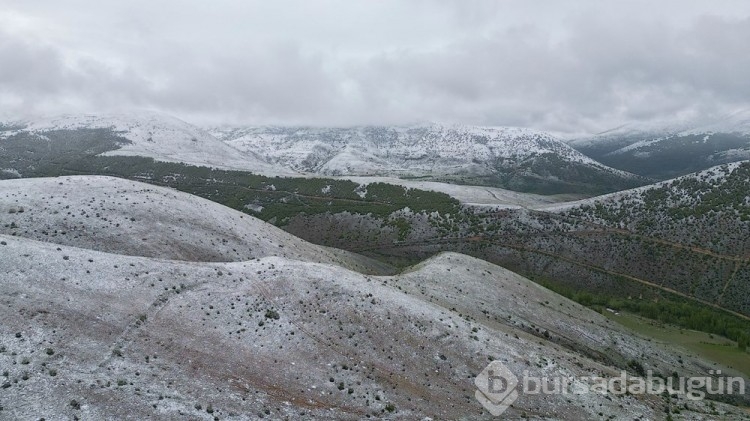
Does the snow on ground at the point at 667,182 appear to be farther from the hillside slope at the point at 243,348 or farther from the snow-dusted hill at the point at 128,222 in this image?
the snow-dusted hill at the point at 128,222

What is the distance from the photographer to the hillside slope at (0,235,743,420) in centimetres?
3023

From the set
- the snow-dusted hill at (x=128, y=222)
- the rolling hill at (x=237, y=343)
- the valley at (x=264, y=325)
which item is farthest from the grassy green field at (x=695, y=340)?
the snow-dusted hill at (x=128, y=222)

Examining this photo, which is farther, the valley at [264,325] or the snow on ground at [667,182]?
the snow on ground at [667,182]

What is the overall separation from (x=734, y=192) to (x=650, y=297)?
54.1 meters

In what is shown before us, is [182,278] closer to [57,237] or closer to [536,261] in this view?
[57,237]

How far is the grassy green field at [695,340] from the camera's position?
264 feet

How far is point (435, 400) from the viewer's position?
3869cm

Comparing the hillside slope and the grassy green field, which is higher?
the hillside slope

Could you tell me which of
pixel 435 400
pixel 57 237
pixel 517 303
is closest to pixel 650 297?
pixel 517 303

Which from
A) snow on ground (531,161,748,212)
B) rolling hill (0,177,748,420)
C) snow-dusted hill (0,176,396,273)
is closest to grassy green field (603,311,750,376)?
rolling hill (0,177,748,420)

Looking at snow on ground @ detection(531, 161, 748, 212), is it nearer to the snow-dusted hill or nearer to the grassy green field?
the grassy green field

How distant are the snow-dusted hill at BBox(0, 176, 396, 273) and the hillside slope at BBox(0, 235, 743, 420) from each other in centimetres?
1319

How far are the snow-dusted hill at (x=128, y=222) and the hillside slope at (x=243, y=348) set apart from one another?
43.3 feet

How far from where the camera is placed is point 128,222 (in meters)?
67.4
